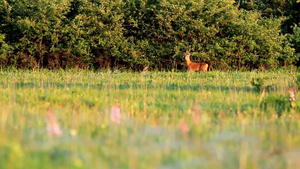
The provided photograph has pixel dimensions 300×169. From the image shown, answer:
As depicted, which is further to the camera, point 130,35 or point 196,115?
point 130,35

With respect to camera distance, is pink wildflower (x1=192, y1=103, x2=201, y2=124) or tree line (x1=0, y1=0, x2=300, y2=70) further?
tree line (x1=0, y1=0, x2=300, y2=70)

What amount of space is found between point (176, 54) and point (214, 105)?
512 inches

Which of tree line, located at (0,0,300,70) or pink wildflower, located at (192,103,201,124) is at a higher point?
tree line, located at (0,0,300,70)

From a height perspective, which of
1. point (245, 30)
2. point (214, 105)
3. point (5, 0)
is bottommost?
point (214, 105)

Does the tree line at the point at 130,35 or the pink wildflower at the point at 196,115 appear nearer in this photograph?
the pink wildflower at the point at 196,115

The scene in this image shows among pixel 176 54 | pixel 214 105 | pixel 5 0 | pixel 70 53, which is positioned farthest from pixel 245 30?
pixel 214 105

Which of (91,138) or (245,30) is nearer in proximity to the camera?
(91,138)

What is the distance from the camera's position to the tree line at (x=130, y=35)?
2067cm

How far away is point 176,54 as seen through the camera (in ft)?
67.4

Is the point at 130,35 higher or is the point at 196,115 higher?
the point at 130,35

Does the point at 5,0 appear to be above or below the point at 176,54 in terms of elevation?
above

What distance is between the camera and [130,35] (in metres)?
22.5

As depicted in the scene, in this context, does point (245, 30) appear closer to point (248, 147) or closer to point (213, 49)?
point (213, 49)

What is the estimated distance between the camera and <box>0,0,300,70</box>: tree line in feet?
67.8
